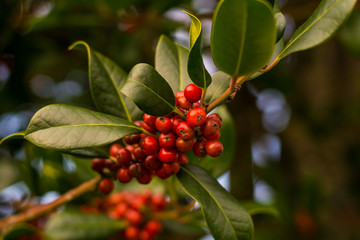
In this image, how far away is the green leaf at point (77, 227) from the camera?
1373 mm

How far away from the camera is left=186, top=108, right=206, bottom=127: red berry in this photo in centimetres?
76

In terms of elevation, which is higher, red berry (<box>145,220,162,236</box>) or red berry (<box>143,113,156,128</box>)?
red berry (<box>143,113,156,128</box>)

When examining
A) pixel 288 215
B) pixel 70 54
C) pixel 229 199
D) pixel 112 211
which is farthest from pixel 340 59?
pixel 229 199

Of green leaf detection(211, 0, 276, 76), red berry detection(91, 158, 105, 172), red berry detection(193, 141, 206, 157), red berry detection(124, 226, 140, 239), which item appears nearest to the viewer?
green leaf detection(211, 0, 276, 76)

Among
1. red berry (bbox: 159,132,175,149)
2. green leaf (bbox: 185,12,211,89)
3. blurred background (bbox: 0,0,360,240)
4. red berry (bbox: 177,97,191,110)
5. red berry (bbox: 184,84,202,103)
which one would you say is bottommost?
blurred background (bbox: 0,0,360,240)

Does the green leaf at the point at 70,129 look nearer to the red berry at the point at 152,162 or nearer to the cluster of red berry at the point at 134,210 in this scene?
the red berry at the point at 152,162

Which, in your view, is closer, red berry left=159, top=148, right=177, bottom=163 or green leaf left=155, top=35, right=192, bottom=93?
red berry left=159, top=148, right=177, bottom=163

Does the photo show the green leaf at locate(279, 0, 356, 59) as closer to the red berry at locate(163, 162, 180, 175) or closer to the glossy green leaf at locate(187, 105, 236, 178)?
the red berry at locate(163, 162, 180, 175)

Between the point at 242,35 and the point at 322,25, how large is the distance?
0.20 metres

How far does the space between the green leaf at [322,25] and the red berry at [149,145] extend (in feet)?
1.24

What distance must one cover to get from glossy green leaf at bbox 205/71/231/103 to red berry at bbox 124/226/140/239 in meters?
0.87

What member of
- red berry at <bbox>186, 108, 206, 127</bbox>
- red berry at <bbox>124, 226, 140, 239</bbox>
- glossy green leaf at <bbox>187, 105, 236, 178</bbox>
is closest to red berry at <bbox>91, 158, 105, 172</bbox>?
red berry at <bbox>186, 108, 206, 127</bbox>

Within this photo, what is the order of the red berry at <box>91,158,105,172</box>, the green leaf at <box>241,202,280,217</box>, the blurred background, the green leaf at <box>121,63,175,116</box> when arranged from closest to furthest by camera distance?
1. the green leaf at <box>121,63,175,116</box>
2. the red berry at <box>91,158,105,172</box>
3. the green leaf at <box>241,202,280,217</box>
4. the blurred background

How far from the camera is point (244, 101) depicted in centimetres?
344
